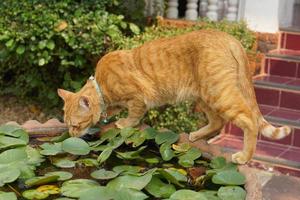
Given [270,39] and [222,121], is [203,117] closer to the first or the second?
[270,39]

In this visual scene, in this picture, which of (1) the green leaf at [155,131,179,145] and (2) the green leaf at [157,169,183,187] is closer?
(2) the green leaf at [157,169,183,187]

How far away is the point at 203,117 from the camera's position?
5062 millimetres

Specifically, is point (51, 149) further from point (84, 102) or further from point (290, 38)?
point (290, 38)

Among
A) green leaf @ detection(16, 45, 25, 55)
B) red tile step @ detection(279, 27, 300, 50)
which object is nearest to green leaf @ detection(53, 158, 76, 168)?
green leaf @ detection(16, 45, 25, 55)

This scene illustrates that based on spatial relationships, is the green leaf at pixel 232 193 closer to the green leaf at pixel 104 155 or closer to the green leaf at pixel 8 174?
the green leaf at pixel 104 155

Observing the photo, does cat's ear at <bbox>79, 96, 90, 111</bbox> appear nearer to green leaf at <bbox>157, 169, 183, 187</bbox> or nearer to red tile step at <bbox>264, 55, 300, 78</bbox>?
green leaf at <bbox>157, 169, 183, 187</bbox>

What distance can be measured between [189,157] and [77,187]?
0.67 m

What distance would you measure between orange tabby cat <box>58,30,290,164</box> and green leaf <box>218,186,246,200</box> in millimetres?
523

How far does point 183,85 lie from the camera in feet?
11.2

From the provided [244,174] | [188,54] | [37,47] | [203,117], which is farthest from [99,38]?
[244,174]

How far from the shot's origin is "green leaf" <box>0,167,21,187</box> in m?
2.59

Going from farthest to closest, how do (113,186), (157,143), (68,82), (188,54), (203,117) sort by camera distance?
(68,82) → (203,117) → (188,54) → (157,143) → (113,186)

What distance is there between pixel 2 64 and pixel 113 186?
416cm

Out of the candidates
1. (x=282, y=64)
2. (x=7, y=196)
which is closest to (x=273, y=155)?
(x=282, y=64)
